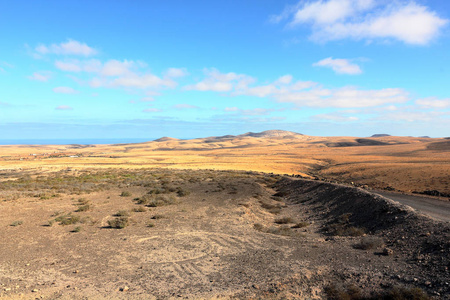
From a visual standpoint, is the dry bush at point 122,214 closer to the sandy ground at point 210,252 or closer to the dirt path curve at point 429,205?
the sandy ground at point 210,252

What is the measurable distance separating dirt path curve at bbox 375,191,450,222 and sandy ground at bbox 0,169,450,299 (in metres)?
3.03

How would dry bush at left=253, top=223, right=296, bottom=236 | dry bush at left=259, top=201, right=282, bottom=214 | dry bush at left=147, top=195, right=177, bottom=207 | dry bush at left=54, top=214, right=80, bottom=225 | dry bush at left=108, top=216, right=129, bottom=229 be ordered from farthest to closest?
1. dry bush at left=147, top=195, right=177, bottom=207
2. dry bush at left=259, top=201, right=282, bottom=214
3. dry bush at left=54, top=214, right=80, bottom=225
4. dry bush at left=108, top=216, right=129, bottom=229
5. dry bush at left=253, top=223, right=296, bottom=236

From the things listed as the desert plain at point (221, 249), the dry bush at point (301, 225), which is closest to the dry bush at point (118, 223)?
the desert plain at point (221, 249)

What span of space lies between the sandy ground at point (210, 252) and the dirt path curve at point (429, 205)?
3.03 metres

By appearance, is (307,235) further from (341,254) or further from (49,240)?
(49,240)

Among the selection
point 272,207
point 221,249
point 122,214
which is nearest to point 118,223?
point 122,214

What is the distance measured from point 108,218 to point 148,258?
7.71 m

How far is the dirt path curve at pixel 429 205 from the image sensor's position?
52.3 ft

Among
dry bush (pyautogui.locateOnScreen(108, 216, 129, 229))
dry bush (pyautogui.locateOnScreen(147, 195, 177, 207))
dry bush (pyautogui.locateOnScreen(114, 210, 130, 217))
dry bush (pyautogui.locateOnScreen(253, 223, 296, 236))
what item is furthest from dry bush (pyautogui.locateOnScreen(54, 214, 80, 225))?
dry bush (pyautogui.locateOnScreen(253, 223, 296, 236))

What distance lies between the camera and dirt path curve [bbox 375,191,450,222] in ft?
52.3

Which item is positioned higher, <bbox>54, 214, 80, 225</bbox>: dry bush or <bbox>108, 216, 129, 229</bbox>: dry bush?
<bbox>54, 214, 80, 225</bbox>: dry bush

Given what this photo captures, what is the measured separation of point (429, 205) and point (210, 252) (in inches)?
696

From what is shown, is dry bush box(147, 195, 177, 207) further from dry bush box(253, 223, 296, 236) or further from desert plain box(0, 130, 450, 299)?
dry bush box(253, 223, 296, 236)

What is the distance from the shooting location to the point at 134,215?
18.0 m
